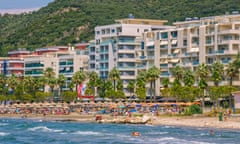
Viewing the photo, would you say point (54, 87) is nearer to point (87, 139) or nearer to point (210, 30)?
point (210, 30)

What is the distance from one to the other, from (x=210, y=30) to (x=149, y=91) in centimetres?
2334

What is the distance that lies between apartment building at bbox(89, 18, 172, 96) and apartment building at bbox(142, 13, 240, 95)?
5.57 meters

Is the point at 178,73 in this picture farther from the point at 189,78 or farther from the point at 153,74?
the point at 189,78

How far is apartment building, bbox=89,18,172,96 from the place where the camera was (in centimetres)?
17475

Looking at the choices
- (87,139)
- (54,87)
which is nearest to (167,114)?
(87,139)

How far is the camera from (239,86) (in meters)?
144

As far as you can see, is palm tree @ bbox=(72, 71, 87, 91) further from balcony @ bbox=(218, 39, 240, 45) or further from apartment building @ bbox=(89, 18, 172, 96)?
balcony @ bbox=(218, 39, 240, 45)

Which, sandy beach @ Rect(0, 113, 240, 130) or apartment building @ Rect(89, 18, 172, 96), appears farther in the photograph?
apartment building @ Rect(89, 18, 172, 96)

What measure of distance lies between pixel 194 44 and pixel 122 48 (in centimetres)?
2522

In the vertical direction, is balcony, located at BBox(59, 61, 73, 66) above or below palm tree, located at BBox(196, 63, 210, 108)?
above

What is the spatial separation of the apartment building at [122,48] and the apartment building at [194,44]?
557 centimetres

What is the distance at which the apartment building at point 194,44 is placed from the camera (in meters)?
147

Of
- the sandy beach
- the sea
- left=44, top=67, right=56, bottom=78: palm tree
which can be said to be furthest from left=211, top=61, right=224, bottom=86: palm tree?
left=44, top=67, right=56, bottom=78: palm tree

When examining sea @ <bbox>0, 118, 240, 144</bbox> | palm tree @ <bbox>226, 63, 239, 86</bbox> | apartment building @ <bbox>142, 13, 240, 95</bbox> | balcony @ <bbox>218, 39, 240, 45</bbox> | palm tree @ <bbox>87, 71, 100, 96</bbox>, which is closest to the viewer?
sea @ <bbox>0, 118, 240, 144</bbox>
